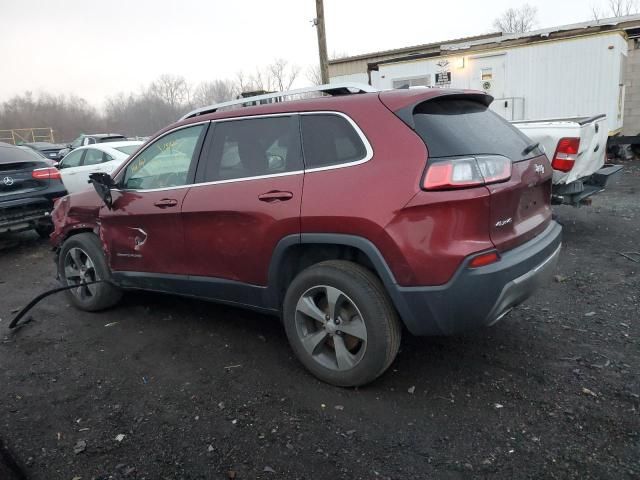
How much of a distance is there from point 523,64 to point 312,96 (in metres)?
11.0

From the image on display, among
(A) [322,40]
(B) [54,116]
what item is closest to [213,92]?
(B) [54,116]

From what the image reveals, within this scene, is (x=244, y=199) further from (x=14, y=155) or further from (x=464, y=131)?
(x=14, y=155)

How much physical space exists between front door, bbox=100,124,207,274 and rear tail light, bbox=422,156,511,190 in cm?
184

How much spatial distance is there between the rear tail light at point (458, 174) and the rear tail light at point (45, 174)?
6.73 metres

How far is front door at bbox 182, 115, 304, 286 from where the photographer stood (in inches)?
117

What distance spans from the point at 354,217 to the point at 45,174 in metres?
6.46

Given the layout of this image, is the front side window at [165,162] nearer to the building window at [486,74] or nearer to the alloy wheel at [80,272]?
the alloy wheel at [80,272]

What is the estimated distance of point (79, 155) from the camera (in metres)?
10.3

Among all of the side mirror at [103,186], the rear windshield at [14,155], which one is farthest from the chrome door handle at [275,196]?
the rear windshield at [14,155]

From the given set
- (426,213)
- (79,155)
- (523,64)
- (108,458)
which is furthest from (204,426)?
(523,64)

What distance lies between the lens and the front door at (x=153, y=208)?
141 inches

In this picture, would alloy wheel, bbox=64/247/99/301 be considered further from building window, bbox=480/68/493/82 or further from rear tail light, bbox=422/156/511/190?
building window, bbox=480/68/493/82

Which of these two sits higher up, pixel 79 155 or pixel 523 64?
pixel 523 64

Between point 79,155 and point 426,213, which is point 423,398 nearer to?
point 426,213
